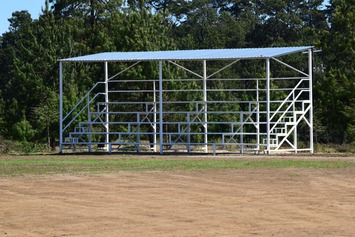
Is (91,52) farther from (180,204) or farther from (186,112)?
(180,204)

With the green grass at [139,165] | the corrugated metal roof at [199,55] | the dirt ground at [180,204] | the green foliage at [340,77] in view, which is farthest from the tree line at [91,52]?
the dirt ground at [180,204]

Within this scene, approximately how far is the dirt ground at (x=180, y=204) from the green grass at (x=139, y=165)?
2286 mm

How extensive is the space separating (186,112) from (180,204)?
72.2ft

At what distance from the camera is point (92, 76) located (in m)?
55.8

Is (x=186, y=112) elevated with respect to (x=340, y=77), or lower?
lower

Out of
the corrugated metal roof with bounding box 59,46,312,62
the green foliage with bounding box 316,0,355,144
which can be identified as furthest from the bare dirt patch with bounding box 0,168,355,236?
the green foliage with bounding box 316,0,355,144

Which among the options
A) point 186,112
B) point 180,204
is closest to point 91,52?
point 186,112

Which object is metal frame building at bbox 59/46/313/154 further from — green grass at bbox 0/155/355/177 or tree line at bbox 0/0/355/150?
green grass at bbox 0/155/355/177

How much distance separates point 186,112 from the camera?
135 ft

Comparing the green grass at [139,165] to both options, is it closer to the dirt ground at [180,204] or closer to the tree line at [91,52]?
the dirt ground at [180,204]

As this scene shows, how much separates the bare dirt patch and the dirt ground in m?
0.01

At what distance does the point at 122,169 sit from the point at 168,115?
2228 cm

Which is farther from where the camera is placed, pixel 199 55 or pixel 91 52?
pixel 91 52

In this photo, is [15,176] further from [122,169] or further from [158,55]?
[158,55]
